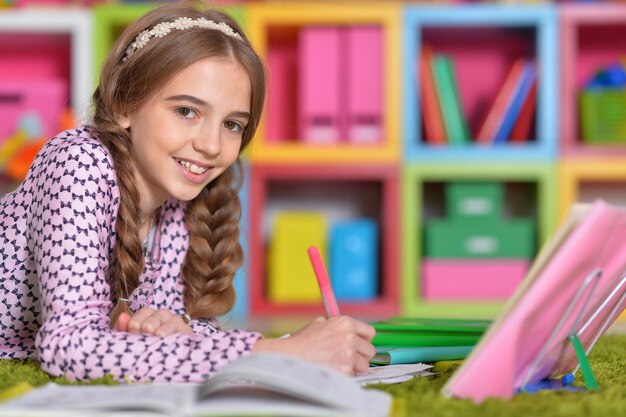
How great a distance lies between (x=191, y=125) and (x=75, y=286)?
0.89 feet

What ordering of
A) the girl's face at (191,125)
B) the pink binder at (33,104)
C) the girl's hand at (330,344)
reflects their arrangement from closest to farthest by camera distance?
the girl's hand at (330,344)
the girl's face at (191,125)
the pink binder at (33,104)

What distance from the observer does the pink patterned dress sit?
1.01 meters

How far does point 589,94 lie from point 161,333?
77.9 inches

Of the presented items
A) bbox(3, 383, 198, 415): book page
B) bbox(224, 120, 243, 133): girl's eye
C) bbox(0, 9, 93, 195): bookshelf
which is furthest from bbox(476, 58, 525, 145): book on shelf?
bbox(3, 383, 198, 415): book page

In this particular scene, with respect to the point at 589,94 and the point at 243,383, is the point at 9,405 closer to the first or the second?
the point at 243,383

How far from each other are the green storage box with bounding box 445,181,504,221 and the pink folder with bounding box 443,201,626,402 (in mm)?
1777

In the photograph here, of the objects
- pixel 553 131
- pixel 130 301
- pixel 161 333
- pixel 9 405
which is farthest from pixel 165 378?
pixel 553 131

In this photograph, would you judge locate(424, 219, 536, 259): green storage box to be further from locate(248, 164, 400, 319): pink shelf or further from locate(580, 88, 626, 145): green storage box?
locate(580, 88, 626, 145): green storage box

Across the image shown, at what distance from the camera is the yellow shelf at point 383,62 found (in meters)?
2.71

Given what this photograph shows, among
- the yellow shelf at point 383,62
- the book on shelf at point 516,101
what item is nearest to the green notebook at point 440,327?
the yellow shelf at point 383,62

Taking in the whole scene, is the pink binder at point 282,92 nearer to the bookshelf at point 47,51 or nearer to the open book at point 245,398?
the bookshelf at point 47,51

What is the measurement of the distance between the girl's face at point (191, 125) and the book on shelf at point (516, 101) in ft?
5.26

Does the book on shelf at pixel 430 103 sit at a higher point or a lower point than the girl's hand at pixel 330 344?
higher

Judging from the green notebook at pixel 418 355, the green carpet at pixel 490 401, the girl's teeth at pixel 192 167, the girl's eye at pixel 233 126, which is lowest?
the green carpet at pixel 490 401
